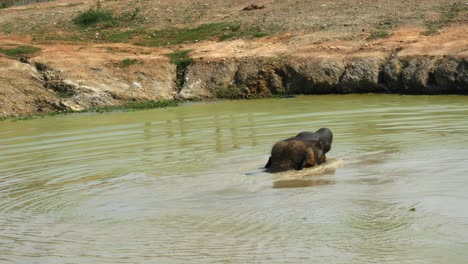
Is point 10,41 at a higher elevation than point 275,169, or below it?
higher

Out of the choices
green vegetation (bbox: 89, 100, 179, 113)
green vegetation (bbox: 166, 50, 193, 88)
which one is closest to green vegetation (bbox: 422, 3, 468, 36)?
green vegetation (bbox: 166, 50, 193, 88)

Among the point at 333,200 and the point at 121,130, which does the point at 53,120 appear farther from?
the point at 333,200

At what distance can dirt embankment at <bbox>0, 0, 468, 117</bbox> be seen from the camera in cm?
1984

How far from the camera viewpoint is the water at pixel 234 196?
7.14 meters

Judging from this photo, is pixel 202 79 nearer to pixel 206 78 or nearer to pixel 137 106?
pixel 206 78

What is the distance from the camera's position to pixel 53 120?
18.7 meters

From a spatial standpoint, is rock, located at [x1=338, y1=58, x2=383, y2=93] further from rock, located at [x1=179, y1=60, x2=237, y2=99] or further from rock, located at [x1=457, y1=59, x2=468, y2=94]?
rock, located at [x1=179, y1=60, x2=237, y2=99]

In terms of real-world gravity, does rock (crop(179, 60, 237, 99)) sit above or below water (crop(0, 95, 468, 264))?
above

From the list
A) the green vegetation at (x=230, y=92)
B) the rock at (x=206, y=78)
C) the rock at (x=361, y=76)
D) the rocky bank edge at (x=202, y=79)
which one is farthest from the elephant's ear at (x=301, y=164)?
the rock at (x=206, y=78)

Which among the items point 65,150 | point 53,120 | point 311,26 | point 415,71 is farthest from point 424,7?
point 65,150

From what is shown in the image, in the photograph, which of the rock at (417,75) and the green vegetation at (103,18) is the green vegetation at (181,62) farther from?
the rock at (417,75)

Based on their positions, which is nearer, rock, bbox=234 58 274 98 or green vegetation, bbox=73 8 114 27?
rock, bbox=234 58 274 98

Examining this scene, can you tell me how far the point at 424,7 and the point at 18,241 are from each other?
58.2 feet

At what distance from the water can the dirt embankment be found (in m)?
4.03
